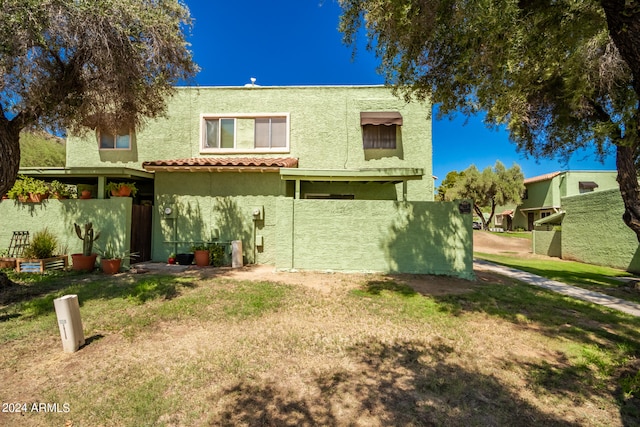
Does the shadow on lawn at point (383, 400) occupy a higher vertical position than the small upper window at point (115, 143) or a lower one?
lower

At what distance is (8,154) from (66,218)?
3585 millimetres

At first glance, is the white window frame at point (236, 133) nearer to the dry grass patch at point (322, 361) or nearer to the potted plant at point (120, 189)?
the potted plant at point (120, 189)

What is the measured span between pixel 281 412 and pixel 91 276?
8691 mm

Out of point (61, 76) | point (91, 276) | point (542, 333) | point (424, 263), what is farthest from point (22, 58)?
point (542, 333)

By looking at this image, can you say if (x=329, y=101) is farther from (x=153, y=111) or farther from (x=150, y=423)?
(x=150, y=423)

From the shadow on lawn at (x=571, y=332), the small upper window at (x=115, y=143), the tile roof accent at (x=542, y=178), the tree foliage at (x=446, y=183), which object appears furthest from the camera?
the tree foliage at (x=446, y=183)

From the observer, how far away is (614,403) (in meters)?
3.29

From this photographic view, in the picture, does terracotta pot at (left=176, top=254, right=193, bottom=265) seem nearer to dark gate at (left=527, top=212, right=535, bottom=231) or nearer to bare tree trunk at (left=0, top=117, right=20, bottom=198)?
bare tree trunk at (left=0, top=117, right=20, bottom=198)

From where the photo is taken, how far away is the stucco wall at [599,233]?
13438mm

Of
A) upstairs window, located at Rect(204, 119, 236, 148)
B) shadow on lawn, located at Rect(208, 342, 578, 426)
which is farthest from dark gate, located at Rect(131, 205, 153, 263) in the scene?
shadow on lawn, located at Rect(208, 342, 578, 426)

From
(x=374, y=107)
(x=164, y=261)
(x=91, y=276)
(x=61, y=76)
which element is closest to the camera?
(x=61, y=76)

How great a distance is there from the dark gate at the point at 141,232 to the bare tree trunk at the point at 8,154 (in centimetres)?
357

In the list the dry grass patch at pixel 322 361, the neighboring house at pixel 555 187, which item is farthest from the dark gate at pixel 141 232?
the neighboring house at pixel 555 187

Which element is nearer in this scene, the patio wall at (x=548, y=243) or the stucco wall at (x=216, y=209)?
the stucco wall at (x=216, y=209)
